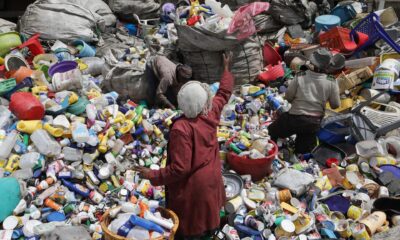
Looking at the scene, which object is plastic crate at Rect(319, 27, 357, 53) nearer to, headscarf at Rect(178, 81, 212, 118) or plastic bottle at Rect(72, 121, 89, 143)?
plastic bottle at Rect(72, 121, 89, 143)

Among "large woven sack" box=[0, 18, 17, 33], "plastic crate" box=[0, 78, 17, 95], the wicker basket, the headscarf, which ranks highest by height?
the headscarf

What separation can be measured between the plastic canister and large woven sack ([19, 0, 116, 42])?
79.3 inches

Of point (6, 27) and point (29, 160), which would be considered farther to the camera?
point (6, 27)

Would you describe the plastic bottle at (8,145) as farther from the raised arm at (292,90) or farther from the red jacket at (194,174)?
the raised arm at (292,90)

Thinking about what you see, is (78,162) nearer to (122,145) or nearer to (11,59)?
(122,145)

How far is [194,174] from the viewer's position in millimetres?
3068

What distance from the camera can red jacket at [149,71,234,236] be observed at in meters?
2.94

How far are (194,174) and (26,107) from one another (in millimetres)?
1945

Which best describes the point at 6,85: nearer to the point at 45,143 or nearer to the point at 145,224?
the point at 45,143

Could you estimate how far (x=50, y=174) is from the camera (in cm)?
393

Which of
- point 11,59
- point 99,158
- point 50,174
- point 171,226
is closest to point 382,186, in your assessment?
point 171,226

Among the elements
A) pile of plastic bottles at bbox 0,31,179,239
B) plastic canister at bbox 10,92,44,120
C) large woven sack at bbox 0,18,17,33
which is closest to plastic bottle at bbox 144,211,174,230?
pile of plastic bottles at bbox 0,31,179,239

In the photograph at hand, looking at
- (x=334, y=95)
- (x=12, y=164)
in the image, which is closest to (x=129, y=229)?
(x=12, y=164)

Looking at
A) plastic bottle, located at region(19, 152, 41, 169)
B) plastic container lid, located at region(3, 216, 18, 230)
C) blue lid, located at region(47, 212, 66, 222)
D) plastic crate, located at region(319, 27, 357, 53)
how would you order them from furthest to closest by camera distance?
plastic crate, located at region(319, 27, 357, 53), plastic bottle, located at region(19, 152, 41, 169), blue lid, located at region(47, 212, 66, 222), plastic container lid, located at region(3, 216, 18, 230)
